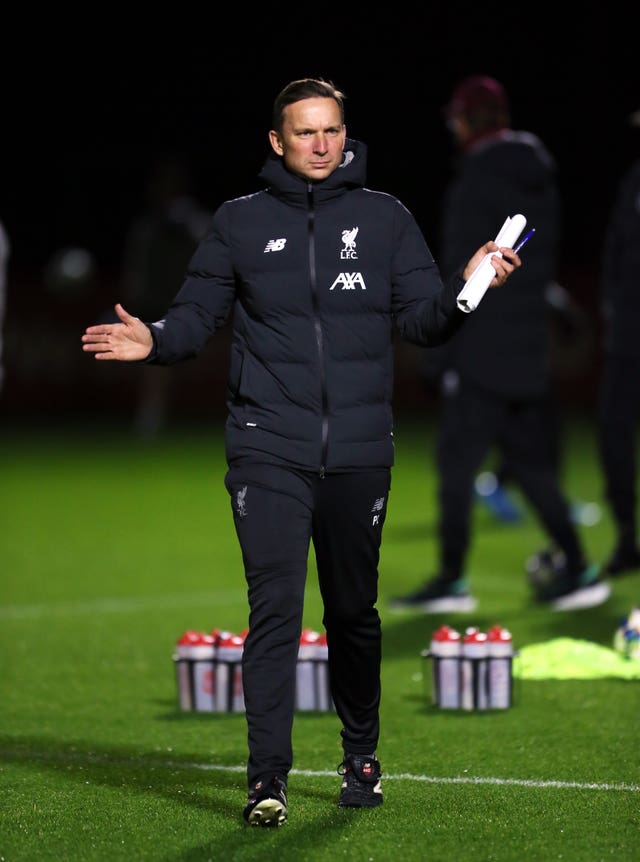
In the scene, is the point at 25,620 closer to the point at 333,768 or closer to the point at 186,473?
the point at 333,768

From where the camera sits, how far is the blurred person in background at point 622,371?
32.0 feet

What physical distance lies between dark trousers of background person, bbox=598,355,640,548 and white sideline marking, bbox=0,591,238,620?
2346 millimetres

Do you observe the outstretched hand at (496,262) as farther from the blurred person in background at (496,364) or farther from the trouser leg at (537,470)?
the trouser leg at (537,470)

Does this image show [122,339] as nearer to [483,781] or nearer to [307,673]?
[483,781]

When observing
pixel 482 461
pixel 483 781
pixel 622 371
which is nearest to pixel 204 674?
pixel 483 781

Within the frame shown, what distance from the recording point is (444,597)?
909 centimetres

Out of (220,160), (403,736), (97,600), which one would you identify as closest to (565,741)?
(403,736)

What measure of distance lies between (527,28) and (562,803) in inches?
1009

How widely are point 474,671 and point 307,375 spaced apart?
79.3 inches

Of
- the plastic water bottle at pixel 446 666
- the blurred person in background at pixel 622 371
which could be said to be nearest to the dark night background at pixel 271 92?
the blurred person in background at pixel 622 371

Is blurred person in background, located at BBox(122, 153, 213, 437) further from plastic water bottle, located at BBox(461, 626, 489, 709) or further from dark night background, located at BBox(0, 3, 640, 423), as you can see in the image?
plastic water bottle, located at BBox(461, 626, 489, 709)

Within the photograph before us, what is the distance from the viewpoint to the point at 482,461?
356 inches

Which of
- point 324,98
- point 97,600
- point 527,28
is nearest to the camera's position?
point 324,98

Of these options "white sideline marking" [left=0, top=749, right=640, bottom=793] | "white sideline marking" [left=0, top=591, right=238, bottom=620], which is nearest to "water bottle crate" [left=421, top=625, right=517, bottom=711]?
"white sideline marking" [left=0, top=749, right=640, bottom=793]
